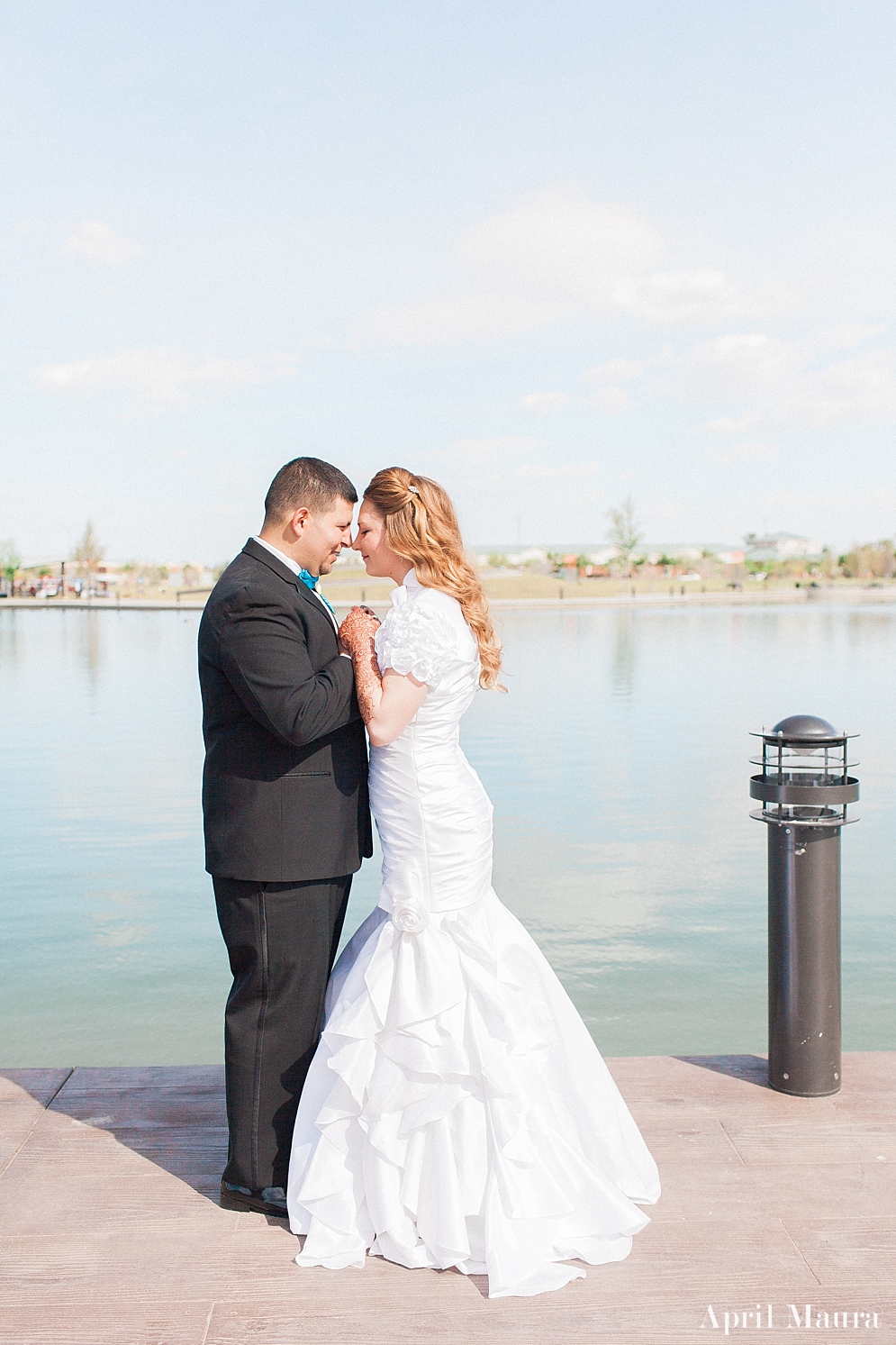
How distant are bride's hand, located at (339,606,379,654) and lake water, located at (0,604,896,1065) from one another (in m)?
2.70

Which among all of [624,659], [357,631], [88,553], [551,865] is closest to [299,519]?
[357,631]

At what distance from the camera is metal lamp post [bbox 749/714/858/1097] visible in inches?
126

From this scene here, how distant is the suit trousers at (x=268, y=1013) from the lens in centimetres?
267

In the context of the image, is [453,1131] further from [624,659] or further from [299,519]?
[624,659]

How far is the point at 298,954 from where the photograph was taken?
8.83 feet

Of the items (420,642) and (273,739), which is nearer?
(420,642)

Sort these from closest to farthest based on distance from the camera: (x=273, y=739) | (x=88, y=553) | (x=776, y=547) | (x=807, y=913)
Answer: (x=273, y=739) → (x=807, y=913) → (x=88, y=553) → (x=776, y=547)

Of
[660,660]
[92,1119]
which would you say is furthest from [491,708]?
[92,1119]

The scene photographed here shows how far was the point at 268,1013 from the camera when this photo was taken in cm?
269

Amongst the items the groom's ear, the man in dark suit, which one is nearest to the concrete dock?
the man in dark suit

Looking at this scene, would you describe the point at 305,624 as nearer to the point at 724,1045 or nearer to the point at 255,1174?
the point at 255,1174

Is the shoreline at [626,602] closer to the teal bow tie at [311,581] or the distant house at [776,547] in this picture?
the teal bow tie at [311,581]

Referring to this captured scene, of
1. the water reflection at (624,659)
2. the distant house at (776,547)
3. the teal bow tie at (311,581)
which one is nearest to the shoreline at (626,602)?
the water reflection at (624,659)

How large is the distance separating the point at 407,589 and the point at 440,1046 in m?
1.01
